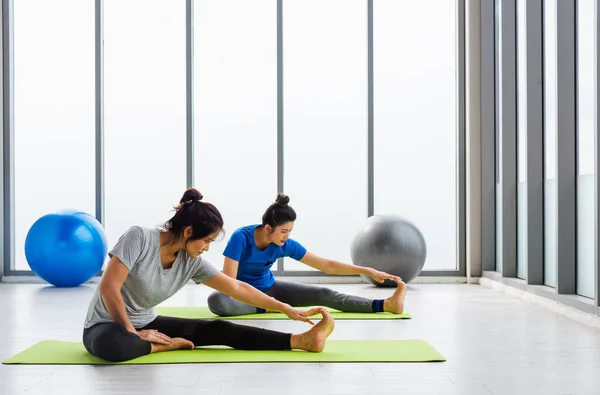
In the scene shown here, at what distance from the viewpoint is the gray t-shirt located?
2939 millimetres

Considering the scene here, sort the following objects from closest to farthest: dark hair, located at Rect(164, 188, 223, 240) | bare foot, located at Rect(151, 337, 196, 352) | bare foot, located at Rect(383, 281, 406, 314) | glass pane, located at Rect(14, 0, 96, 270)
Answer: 1. dark hair, located at Rect(164, 188, 223, 240)
2. bare foot, located at Rect(151, 337, 196, 352)
3. bare foot, located at Rect(383, 281, 406, 314)
4. glass pane, located at Rect(14, 0, 96, 270)

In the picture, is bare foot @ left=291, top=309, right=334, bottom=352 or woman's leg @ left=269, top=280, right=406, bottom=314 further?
woman's leg @ left=269, top=280, right=406, bottom=314

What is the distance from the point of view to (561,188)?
4.83 metres

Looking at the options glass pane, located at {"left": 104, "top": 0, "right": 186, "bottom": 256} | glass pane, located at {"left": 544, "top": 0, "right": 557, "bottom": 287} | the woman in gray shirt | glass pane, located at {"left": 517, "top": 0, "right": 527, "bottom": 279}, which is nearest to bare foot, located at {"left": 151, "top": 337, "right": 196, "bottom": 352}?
the woman in gray shirt

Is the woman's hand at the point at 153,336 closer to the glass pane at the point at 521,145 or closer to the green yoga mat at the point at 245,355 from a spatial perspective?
the green yoga mat at the point at 245,355

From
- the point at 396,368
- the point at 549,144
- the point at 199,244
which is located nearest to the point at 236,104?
the point at 549,144

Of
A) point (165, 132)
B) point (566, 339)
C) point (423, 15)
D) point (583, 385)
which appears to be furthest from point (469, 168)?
point (583, 385)

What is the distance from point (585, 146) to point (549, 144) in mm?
749

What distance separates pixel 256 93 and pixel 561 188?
3289 mm

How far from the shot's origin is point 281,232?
405 cm

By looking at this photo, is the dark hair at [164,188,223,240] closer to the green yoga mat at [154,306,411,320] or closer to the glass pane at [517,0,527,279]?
the green yoga mat at [154,306,411,320]

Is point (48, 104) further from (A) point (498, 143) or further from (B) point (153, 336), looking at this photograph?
(B) point (153, 336)

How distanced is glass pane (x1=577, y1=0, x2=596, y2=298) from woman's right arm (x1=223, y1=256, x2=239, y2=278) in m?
2.11

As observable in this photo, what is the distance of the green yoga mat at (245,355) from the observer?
3.07 metres
